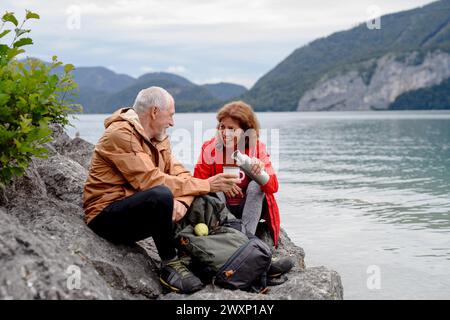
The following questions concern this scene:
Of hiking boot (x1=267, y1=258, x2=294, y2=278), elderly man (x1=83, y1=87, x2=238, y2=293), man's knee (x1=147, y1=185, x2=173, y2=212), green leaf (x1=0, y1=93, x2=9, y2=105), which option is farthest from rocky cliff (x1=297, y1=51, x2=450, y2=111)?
green leaf (x1=0, y1=93, x2=9, y2=105)

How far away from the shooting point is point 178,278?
4840mm

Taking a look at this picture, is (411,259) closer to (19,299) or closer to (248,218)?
(248,218)

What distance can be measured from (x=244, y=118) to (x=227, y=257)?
197 centimetres

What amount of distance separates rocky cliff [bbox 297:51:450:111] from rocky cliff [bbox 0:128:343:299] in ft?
536

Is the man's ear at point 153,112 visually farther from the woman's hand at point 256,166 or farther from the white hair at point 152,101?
the woman's hand at point 256,166

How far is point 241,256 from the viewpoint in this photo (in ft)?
16.1

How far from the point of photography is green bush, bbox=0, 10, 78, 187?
13.8 ft

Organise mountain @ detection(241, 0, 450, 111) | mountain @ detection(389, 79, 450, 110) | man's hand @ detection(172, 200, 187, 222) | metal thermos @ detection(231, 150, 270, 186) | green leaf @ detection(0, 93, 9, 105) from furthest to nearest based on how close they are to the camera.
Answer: mountain @ detection(241, 0, 450, 111) → mountain @ detection(389, 79, 450, 110) → metal thermos @ detection(231, 150, 270, 186) → man's hand @ detection(172, 200, 187, 222) → green leaf @ detection(0, 93, 9, 105)

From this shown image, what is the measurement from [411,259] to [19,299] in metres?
7.77

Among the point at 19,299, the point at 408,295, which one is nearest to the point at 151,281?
the point at 19,299

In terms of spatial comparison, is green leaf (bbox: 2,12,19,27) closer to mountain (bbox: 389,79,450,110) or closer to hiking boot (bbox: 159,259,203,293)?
hiking boot (bbox: 159,259,203,293)

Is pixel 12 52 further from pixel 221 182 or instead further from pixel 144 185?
pixel 221 182

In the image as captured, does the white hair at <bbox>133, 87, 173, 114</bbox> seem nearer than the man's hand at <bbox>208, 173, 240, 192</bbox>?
Yes

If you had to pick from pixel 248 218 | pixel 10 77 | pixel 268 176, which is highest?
pixel 10 77
